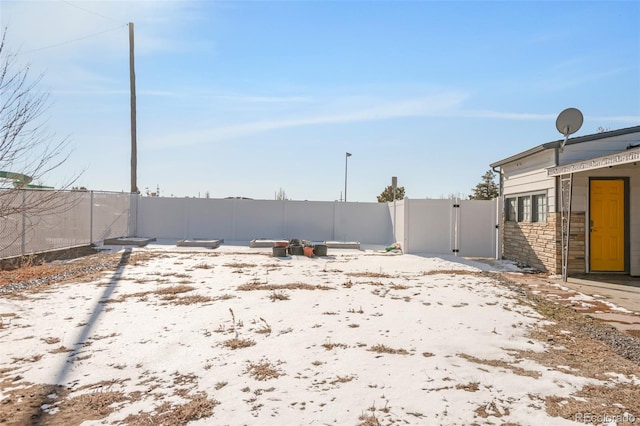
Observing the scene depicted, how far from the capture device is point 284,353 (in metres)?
4.10

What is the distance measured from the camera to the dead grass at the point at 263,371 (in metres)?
3.52

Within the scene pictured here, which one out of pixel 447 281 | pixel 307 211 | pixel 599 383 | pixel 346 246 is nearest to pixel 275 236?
pixel 307 211

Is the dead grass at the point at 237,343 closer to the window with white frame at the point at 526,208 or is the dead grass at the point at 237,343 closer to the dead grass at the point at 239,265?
the dead grass at the point at 239,265

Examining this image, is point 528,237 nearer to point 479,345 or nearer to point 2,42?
point 479,345

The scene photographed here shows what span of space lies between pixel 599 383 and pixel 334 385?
92.9 inches

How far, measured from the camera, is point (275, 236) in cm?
1855

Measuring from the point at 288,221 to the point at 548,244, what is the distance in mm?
11355

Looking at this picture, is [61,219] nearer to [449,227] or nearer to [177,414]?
[177,414]

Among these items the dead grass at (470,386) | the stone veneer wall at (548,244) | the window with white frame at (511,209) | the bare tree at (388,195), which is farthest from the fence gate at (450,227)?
the bare tree at (388,195)

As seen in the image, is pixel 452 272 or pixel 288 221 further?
pixel 288 221

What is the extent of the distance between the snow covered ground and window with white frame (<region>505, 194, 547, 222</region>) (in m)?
3.71

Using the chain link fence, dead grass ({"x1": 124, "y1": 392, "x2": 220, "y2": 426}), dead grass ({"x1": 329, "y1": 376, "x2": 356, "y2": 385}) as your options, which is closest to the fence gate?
the chain link fence

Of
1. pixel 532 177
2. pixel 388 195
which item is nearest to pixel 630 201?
pixel 532 177

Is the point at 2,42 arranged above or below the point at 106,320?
above
